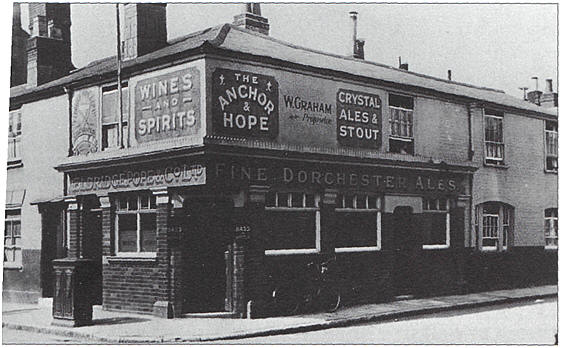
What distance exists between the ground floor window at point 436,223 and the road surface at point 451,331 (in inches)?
134

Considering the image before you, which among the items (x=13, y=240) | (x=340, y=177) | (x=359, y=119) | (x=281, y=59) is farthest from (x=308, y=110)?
(x=13, y=240)

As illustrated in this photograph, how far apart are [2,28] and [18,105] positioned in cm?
571

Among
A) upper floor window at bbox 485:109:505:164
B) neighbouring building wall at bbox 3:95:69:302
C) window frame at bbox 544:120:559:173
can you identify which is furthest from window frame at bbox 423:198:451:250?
neighbouring building wall at bbox 3:95:69:302

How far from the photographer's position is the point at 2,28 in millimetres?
13148

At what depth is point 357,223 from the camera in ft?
60.8

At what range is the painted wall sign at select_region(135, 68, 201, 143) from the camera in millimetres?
16047

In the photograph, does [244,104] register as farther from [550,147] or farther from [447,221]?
[447,221]

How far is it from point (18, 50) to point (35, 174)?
322cm

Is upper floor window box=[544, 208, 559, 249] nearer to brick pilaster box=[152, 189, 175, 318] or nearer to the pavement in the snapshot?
the pavement

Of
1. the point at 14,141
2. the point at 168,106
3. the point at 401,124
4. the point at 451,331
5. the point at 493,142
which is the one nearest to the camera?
the point at 451,331

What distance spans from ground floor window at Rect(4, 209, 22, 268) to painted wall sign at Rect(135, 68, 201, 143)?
3.75m

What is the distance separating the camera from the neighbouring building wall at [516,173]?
65.7 feet

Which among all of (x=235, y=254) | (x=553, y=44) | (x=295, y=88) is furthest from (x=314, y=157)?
(x=553, y=44)

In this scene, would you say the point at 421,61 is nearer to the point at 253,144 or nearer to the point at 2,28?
the point at 253,144
